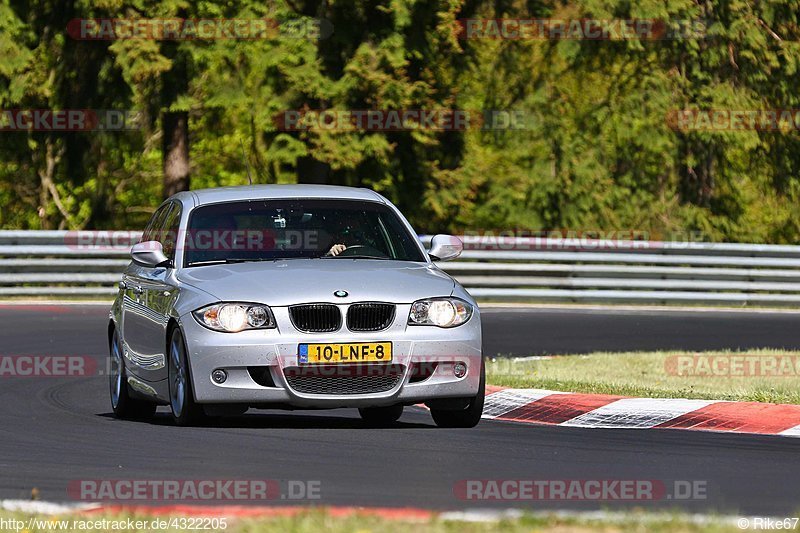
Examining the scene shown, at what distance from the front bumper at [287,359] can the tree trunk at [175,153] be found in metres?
24.0

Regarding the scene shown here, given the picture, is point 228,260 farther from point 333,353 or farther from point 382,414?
point 382,414

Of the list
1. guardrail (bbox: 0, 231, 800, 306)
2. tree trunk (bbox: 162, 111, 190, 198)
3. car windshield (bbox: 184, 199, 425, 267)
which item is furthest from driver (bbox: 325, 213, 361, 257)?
tree trunk (bbox: 162, 111, 190, 198)

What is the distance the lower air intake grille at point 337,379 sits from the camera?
10422mm

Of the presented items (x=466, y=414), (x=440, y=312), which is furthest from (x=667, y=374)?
(x=440, y=312)

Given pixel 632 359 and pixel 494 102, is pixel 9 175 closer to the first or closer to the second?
pixel 494 102

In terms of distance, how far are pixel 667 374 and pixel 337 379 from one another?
5.81 metres

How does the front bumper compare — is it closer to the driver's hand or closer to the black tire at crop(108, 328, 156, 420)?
the driver's hand

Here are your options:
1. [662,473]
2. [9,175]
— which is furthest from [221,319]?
[9,175]

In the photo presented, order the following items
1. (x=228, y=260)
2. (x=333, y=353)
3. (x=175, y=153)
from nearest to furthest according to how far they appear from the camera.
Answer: (x=333, y=353)
(x=228, y=260)
(x=175, y=153)

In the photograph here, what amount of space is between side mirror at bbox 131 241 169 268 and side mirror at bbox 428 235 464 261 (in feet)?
5.86

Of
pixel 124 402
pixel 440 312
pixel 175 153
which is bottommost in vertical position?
pixel 175 153

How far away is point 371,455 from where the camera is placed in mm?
9547

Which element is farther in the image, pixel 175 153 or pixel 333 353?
pixel 175 153

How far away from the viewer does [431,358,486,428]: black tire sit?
11.0m
